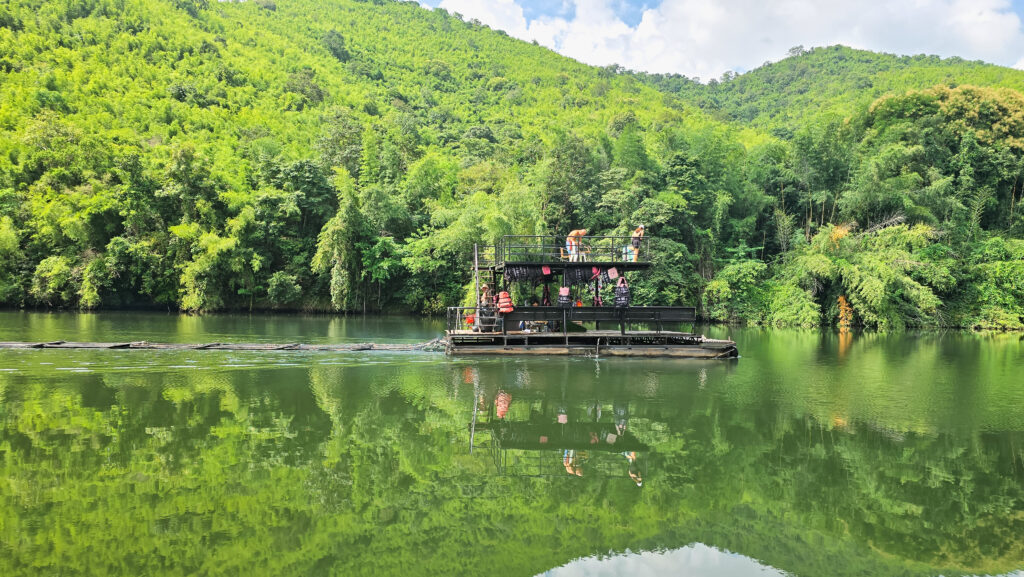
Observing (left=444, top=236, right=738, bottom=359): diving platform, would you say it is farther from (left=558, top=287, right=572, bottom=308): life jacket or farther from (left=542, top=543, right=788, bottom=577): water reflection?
(left=542, top=543, right=788, bottom=577): water reflection

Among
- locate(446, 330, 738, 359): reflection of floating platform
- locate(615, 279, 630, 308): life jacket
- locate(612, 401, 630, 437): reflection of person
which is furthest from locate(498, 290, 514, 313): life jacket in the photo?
locate(612, 401, 630, 437): reflection of person

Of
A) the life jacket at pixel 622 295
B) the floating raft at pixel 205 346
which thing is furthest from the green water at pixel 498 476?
the life jacket at pixel 622 295

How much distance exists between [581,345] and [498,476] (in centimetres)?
1145

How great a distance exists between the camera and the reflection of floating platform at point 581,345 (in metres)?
18.2

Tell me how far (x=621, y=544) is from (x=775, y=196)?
4115cm

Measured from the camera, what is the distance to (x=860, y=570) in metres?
5.47

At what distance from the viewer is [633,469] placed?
768cm

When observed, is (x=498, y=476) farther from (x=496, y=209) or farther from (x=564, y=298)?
(x=496, y=209)

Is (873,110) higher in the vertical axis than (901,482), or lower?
higher

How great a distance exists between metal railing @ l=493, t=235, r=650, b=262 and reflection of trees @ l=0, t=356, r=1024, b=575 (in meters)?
9.32

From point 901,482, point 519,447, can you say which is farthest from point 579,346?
point 901,482

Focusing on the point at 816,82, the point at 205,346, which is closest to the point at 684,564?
the point at 205,346

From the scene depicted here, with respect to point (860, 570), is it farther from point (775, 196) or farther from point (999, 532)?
point (775, 196)

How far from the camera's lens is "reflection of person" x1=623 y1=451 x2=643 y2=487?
23.9 ft
